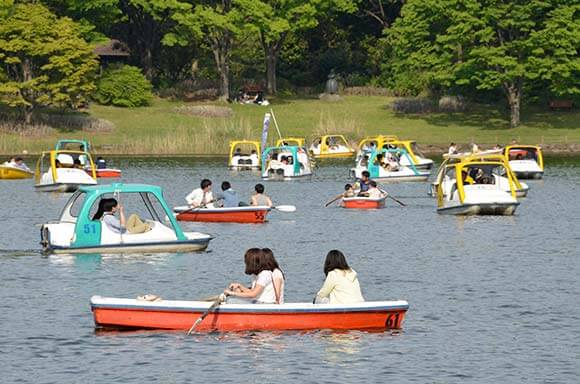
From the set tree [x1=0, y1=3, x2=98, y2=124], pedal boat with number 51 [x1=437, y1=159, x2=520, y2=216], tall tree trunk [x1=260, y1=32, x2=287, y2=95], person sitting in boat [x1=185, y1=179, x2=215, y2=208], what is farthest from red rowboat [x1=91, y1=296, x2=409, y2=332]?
tall tree trunk [x1=260, y1=32, x2=287, y2=95]

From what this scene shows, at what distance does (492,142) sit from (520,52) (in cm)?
1062

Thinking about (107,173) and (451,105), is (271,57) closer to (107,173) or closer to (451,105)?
(451,105)

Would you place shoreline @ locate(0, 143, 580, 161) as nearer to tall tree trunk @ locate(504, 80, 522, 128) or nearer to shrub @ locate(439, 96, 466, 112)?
tall tree trunk @ locate(504, 80, 522, 128)

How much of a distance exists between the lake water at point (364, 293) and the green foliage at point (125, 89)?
174 feet

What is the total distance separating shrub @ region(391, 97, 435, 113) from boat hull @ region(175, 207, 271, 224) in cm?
6555

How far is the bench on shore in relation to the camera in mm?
115125

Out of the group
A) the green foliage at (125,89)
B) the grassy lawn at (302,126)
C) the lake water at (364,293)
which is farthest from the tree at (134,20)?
the lake water at (364,293)

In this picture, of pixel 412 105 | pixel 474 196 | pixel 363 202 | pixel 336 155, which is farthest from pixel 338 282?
pixel 412 105

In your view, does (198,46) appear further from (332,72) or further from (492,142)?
(492,142)

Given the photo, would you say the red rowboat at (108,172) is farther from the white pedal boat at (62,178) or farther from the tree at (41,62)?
the tree at (41,62)

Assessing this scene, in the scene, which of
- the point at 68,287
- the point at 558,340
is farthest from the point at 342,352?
the point at 68,287

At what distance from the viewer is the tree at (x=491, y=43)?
352ft

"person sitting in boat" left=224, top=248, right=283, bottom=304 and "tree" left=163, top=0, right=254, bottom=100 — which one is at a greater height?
"tree" left=163, top=0, right=254, bottom=100

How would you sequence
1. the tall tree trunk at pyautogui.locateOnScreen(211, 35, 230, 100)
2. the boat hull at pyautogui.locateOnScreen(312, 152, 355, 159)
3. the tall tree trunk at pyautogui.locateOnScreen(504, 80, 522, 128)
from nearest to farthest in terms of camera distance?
the boat hull at pyautogui.locateOnScreen(312, 152, 355, 159), the tall tree trunk at pyautogui.locateOnScreen(504, 80, 522, 128), the tall tree trunk at pyautogui.locateOnScreen(211, 35, 230, 100)
